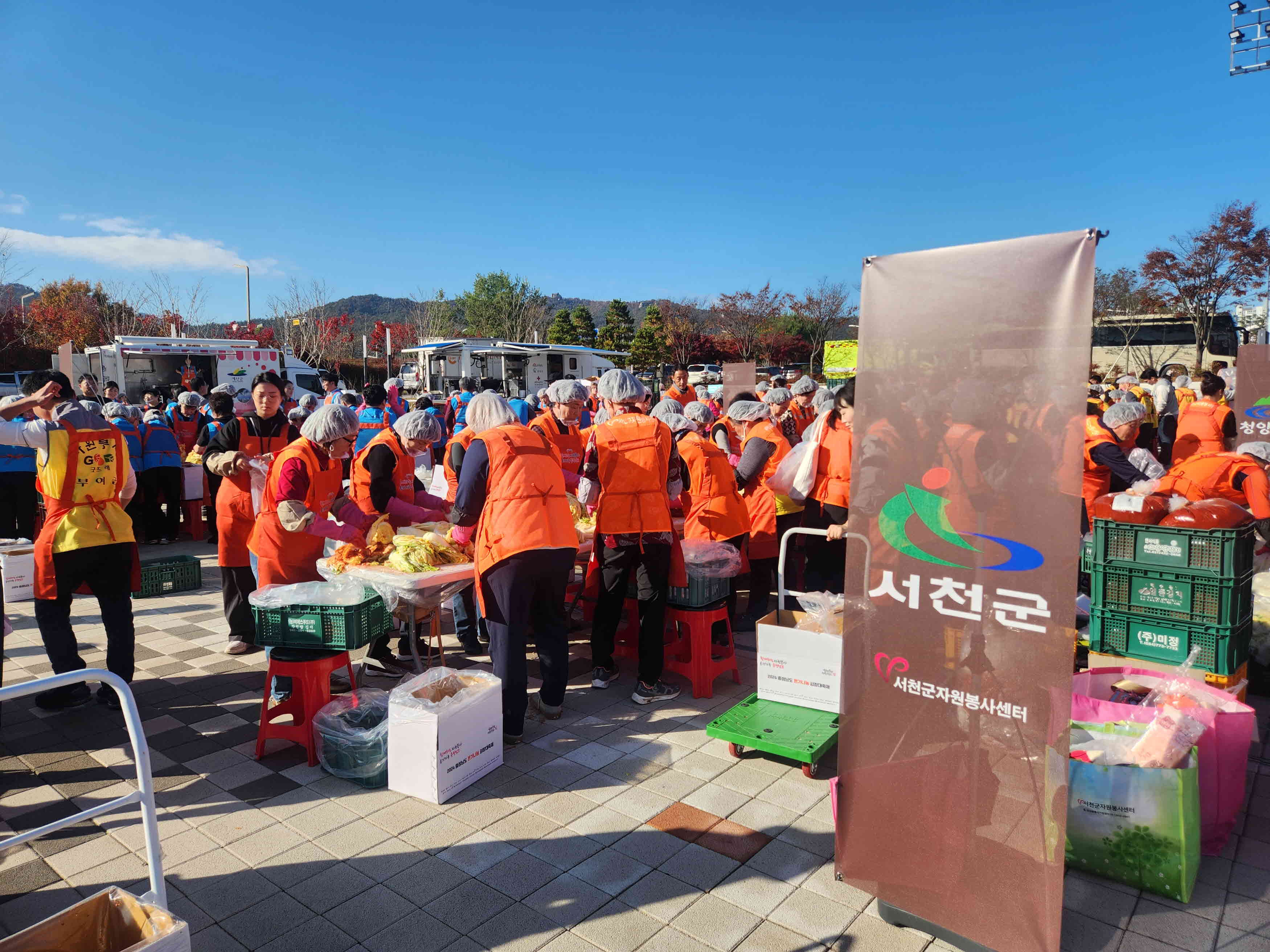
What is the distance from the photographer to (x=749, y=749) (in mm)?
4145

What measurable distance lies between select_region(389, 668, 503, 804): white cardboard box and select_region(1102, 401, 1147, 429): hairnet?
5.16 metres

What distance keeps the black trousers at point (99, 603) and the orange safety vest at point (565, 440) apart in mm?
3023

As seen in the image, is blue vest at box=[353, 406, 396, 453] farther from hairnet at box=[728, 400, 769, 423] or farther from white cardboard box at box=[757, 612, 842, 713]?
white cardboard box at box=[757, 612, 842, 713]

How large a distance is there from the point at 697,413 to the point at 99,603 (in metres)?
5.40

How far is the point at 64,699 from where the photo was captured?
473 cm

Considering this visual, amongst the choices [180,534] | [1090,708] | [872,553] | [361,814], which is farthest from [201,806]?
[180,534]

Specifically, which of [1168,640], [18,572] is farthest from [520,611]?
[18,572]

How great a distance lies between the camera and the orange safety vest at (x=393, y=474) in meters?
5.04

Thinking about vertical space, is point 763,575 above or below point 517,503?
below

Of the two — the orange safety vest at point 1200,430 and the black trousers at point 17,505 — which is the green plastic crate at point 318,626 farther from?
the orange safety vest at point 1200,430

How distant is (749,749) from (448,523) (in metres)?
2.42

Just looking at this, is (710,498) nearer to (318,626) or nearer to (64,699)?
(318,626)

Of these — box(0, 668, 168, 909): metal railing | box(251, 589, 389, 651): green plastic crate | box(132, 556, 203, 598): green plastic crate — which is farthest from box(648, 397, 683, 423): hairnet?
box(132, 556, 203, 598): green plastic crate

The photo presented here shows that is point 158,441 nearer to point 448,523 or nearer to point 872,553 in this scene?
point 448,523
